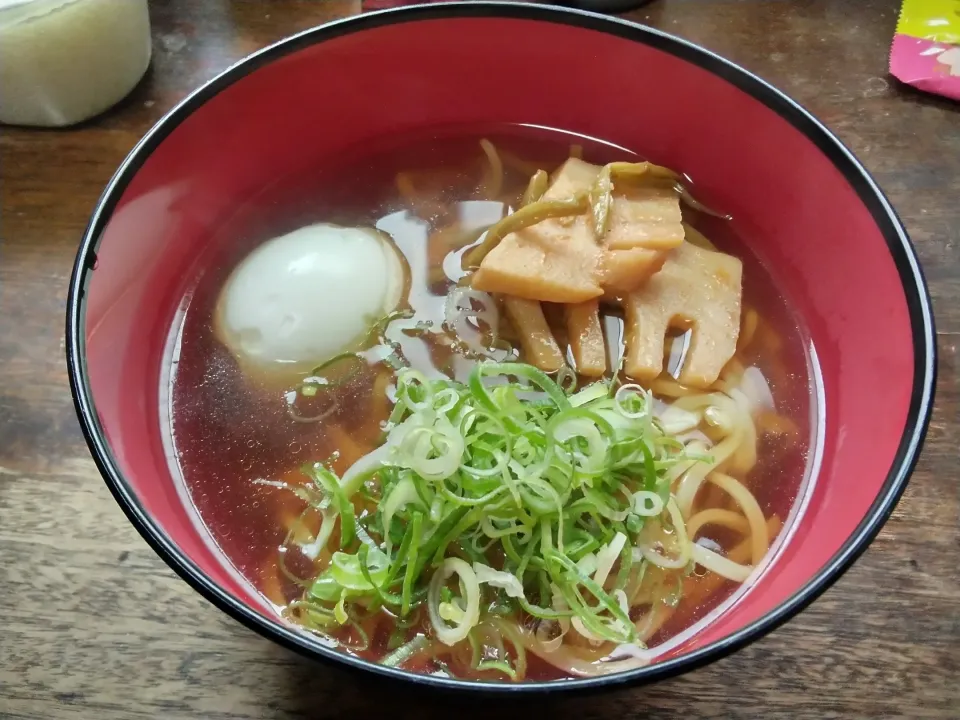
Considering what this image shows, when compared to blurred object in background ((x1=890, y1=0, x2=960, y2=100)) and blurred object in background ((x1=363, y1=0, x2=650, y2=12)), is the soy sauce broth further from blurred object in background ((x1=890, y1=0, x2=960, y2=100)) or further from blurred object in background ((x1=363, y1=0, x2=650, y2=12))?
blurred object in background ((x1=890, y1=0, x2=960, y2=100))

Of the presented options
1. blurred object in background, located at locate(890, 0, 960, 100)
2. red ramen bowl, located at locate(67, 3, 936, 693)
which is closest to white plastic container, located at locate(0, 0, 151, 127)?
red ramen bowl, located at locate(67, 3, 936, 693)

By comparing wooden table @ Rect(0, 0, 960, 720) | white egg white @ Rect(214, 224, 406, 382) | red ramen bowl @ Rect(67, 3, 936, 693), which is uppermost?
red ramen bowl @ Rect(67, 3, 936, 693)

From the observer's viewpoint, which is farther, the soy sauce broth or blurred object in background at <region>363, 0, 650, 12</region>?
blurred object in background at <region>363, 0, 650, 12</region>

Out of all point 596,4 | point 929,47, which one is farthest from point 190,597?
point 929,47

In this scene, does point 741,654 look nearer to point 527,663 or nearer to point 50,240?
point 527,663

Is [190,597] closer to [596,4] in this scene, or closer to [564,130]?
[564,130]

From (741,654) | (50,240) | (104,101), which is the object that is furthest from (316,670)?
(104,101)
